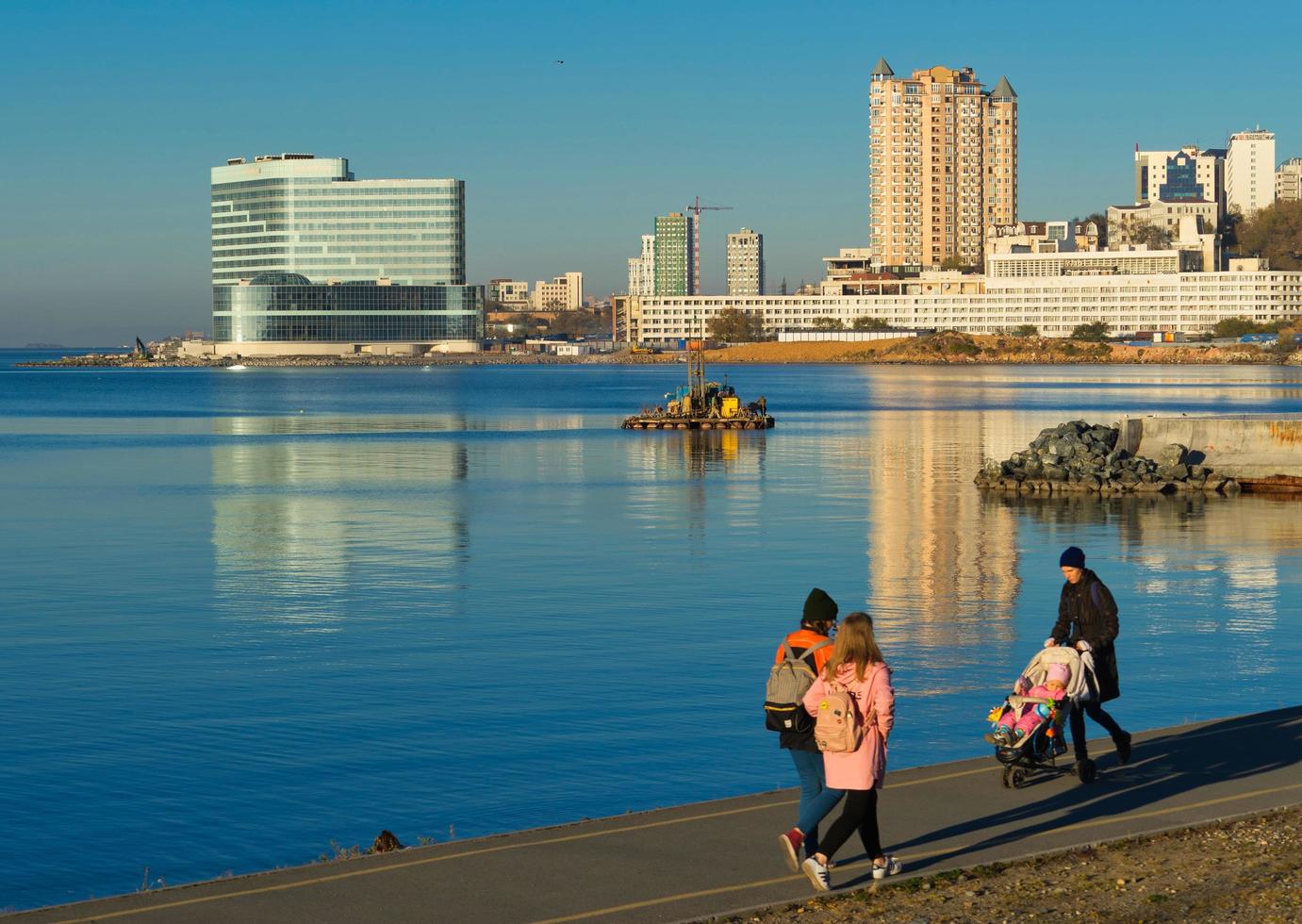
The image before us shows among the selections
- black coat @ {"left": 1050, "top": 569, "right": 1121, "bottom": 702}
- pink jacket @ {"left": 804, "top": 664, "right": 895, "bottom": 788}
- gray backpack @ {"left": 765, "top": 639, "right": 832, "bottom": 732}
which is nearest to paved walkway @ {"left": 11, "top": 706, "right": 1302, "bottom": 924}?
pink jacket @ {"left": 804, "top": 664, "right": 895, "bottom": 788}

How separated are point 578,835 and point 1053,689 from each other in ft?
12.4

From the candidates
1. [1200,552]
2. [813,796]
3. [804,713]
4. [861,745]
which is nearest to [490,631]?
[813,796]

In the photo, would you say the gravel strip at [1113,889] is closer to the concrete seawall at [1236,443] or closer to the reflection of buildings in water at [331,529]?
the reflection of buildings in water at [331,529]

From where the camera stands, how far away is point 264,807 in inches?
574

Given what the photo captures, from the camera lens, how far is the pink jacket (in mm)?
10109

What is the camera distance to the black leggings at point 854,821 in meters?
10.3

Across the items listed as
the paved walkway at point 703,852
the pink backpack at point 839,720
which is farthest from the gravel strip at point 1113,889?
the pink backpack at point 839,720

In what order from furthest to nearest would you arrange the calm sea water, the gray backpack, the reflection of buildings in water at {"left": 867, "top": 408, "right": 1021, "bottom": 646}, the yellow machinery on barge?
the yellow machinery on barge → the reflection of buildings in water at {"left": 867, "top": 408, "right": 1021, "bottom": 646} → the calm sea water → the gray backpack

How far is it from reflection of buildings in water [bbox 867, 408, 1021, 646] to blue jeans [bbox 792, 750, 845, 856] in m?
11.9

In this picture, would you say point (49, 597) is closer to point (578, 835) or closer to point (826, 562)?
point (826, 562)

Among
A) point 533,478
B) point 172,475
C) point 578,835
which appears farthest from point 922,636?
point 172,475

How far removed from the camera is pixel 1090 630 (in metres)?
13.1

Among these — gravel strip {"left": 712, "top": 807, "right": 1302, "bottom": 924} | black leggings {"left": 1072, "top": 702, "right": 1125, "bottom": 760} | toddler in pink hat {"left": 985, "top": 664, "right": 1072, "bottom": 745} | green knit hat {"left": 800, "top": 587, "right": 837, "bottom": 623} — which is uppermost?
green knit hat {"left": 800, "top": 587, "right": 837, "bottom": 623}

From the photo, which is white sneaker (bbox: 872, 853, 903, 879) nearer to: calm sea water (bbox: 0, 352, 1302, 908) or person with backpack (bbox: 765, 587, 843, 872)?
person with backpack (bbox: 765, 587, 843, 872)
